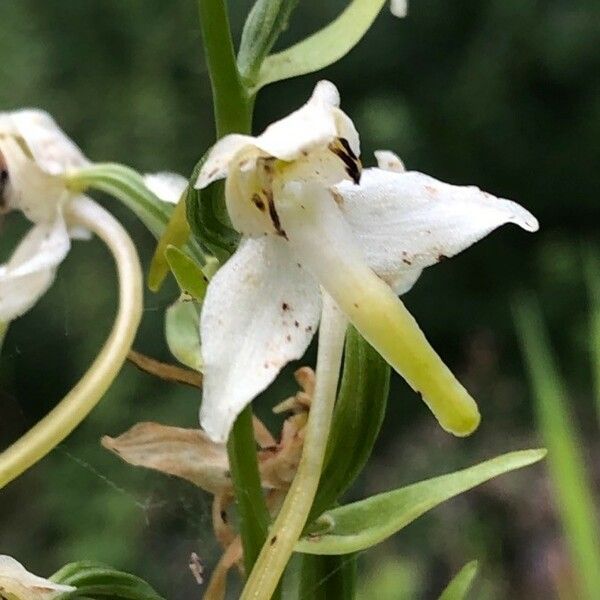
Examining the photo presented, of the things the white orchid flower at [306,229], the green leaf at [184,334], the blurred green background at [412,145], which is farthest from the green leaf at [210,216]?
the blurred green background at [412,145]

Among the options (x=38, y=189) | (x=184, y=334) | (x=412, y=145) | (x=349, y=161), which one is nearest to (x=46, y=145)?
(x=38, y=189)

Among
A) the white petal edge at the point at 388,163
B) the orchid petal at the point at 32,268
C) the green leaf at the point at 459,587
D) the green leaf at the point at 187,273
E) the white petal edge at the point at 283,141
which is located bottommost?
the green leaf at the point at 459,587

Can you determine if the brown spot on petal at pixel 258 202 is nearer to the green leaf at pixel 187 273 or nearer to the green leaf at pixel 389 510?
the green leaf at pixel 187 273

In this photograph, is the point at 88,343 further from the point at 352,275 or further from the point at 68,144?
the point at 352,275

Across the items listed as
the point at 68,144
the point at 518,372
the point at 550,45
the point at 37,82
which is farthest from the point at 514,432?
the point at 68,144

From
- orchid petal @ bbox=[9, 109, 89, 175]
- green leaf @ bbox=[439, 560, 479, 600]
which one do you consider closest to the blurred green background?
orchid petal @ bbox=[9, 109, 89, 175]

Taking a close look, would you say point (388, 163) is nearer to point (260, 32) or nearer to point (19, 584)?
point (260, 32)
